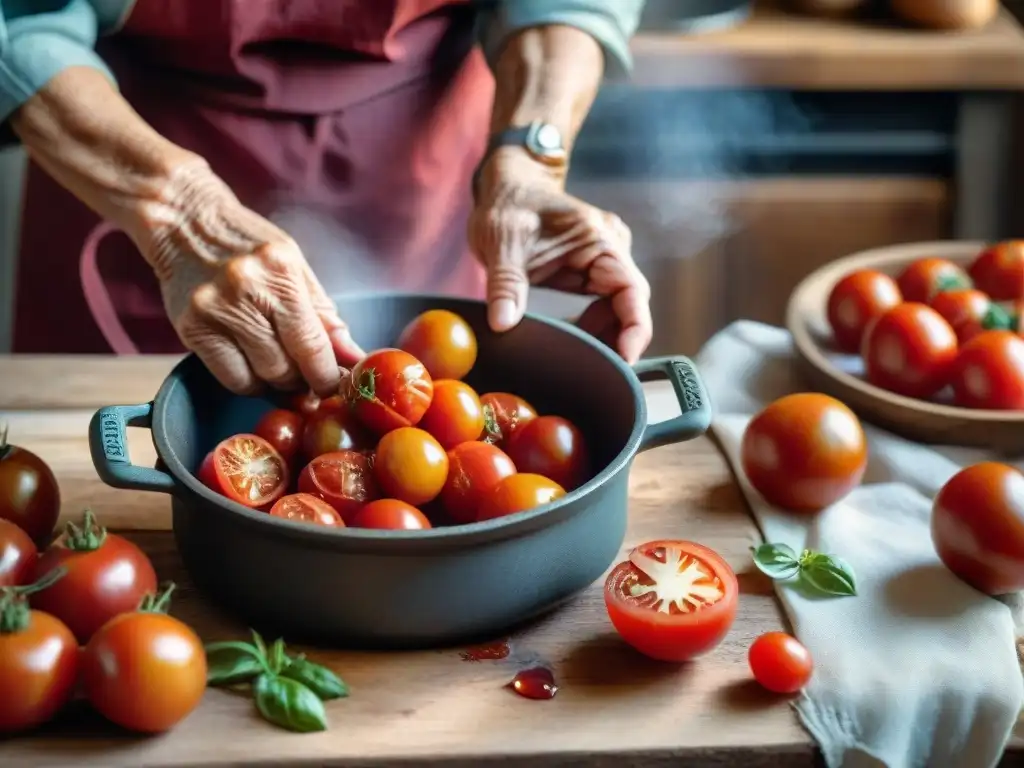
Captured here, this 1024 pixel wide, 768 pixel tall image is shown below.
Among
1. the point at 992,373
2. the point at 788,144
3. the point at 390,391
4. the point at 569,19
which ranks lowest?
the point at 788,144

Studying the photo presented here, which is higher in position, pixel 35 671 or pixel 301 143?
pixel 301 143

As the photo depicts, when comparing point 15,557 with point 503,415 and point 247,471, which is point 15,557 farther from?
point 503,415

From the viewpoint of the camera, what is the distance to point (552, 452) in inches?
41.9

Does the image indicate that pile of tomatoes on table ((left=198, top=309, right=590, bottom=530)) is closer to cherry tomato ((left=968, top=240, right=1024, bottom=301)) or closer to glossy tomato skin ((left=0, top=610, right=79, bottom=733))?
glossy tomato skin ((left=0, top=610, right=79, bottom=733))

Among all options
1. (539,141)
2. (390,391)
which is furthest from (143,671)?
(539,141)

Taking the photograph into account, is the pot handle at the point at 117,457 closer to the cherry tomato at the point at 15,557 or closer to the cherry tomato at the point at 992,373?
the cherry tomato at the point at 15,557

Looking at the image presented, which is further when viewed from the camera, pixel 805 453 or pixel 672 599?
pixel 805 453

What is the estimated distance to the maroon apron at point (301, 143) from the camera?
1386 millimetres

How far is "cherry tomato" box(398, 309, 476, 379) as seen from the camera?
3.72 ft

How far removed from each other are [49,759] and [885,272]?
1.15 metres

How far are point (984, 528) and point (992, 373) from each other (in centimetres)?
32

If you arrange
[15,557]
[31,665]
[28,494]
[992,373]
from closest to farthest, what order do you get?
[31,665] → [15,557] → [28,494] → [992,373]

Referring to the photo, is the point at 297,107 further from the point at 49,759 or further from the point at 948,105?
the point at 948,105

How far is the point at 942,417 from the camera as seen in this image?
4.07 feet
